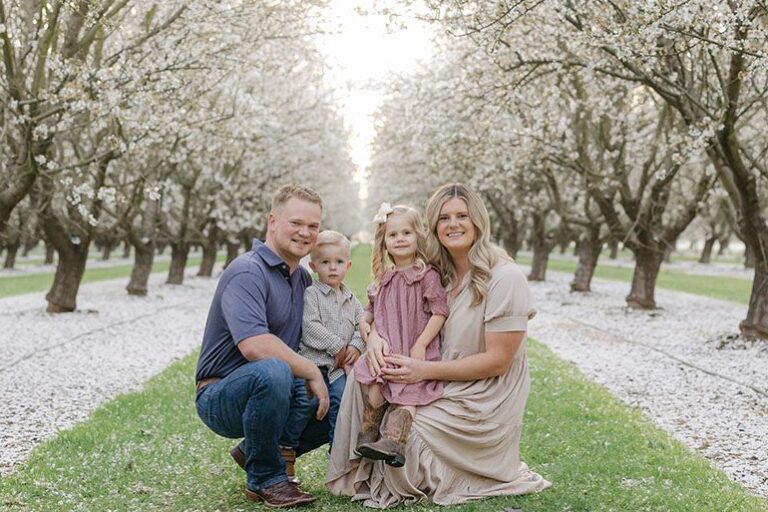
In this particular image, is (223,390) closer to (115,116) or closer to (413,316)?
(413,316)

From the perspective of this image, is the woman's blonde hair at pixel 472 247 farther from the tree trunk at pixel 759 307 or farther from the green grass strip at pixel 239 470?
the tree trunk at pixel 759 307

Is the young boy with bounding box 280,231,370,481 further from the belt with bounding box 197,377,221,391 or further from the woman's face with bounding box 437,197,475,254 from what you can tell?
the woman's face with bounding box 437,197,475,254

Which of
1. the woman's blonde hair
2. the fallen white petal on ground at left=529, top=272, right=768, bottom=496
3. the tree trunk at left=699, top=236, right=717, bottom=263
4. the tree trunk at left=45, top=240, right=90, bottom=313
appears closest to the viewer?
the woman's blonde hair

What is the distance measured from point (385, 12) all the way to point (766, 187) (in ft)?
60.3

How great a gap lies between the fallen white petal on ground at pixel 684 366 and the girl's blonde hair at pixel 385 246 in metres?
3.48

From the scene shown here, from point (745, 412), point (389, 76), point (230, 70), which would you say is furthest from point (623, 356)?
point (389, 76)

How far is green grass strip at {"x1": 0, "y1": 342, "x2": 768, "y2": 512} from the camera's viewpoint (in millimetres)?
5855

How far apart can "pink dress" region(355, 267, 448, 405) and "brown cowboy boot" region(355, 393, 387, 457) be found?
241 millimetres

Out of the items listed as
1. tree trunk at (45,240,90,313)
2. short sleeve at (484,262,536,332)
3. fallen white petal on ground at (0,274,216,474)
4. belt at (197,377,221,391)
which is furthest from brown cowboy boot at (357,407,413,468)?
tree trunk at (45,240,90,313)

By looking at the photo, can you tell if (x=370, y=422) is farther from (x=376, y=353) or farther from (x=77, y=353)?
(x=77, y=353)

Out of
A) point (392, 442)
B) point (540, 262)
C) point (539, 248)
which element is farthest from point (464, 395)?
point (540, 262)

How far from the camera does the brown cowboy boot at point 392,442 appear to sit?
5.32 metres

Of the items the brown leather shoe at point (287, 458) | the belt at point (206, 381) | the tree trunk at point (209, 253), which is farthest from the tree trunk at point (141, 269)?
the belt at point (206, 381)

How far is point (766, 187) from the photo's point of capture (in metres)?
25.3
